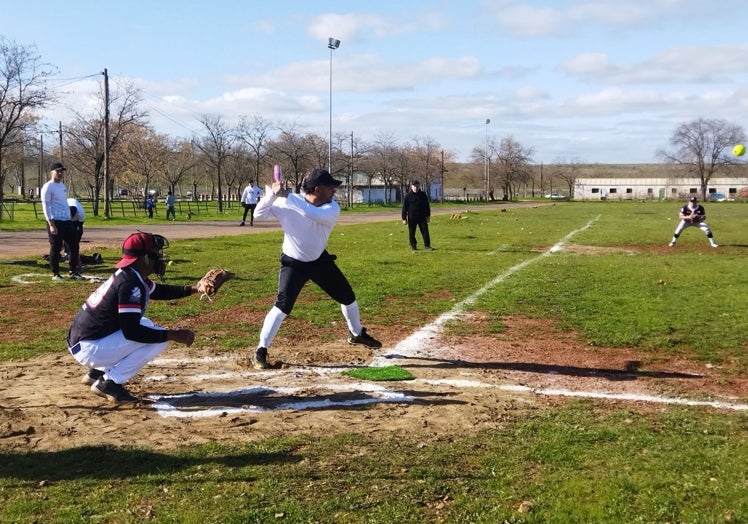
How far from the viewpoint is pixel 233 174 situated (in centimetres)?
7256

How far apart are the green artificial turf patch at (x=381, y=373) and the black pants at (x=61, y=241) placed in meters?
8.35

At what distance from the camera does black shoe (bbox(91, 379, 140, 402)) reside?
219 inches

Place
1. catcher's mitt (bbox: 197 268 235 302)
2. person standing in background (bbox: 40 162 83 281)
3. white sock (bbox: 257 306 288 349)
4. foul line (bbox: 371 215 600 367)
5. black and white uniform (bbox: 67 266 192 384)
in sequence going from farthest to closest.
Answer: person standing in background (bbox: 40 162 83 281)
foul line (bbox: 371 215 600 367)
white sock (bbox: 257 306 288 349)
catcher's mitt (bbox: 197 268 235 302)
black and white uniform (bbox: 67 266 192 384)

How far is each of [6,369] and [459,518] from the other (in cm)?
497

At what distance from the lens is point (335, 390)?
6074 mm

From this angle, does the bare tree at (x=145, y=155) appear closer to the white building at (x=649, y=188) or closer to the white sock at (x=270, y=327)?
the white sock at (x=270, y=327)

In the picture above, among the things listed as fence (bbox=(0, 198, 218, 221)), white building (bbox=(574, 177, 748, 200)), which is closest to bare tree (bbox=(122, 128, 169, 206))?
fence (bbox=(0, 198, 218, 221))

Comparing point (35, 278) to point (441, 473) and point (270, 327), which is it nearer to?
point (270, 327)

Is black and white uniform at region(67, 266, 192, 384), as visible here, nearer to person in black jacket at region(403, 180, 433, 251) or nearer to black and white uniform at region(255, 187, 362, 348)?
black and white uniform at region(255, 187, 362, 348)

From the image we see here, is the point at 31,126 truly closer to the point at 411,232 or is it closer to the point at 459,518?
the point at 411,232

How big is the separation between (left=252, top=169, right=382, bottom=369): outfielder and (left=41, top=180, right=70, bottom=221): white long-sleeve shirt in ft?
24.2

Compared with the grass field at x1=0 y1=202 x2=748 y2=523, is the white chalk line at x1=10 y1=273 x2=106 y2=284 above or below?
above

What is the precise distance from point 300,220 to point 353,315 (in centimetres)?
136

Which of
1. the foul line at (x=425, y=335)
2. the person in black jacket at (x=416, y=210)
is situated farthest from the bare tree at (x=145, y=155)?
the foul line at (x=425, y=335)
